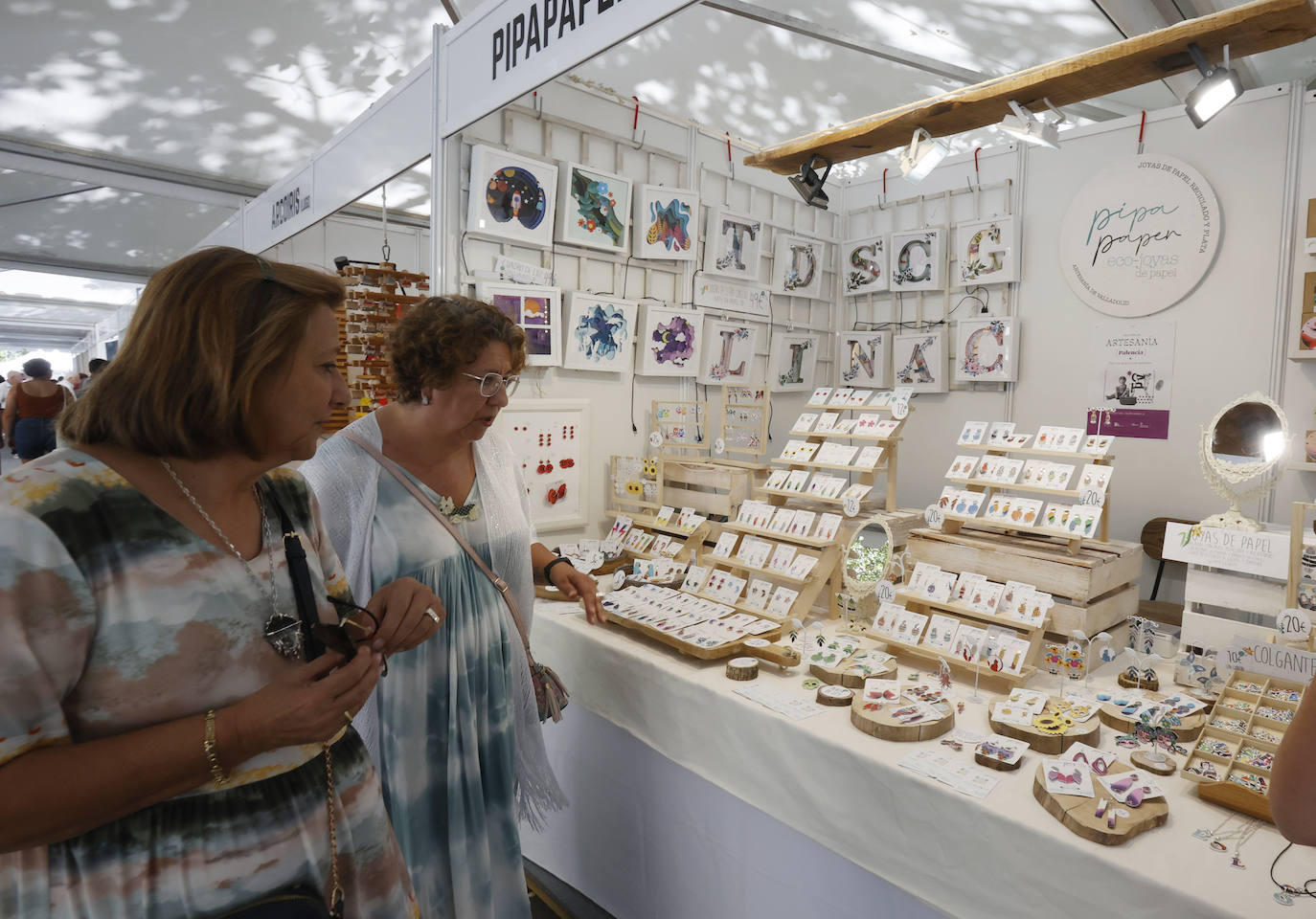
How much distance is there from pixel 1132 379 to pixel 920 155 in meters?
2.40

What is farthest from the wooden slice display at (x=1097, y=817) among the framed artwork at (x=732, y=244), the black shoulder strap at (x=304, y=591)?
the framed artwork at (x=732, y=244)

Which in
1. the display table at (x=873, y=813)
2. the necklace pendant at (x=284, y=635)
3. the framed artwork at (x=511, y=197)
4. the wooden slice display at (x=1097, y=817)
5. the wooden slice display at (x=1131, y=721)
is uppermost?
the framed artwork at (x=511, y=197)

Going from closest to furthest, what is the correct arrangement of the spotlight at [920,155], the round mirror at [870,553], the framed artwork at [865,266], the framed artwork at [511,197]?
the round mirror at [870,553]
the spotlight at [920,155]
the framed artwork at [511,197]
the framed artwork at [865,266]

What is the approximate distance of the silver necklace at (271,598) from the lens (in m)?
0.96

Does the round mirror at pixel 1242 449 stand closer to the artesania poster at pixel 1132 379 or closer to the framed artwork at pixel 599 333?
the artesania poster at pixel 1132 379

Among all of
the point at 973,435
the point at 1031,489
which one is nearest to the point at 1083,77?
the point at 973,435

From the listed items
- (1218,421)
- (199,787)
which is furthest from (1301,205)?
(199,787)

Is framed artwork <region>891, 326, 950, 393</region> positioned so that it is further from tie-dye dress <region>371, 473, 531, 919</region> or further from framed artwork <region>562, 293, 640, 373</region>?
tie-dye dress <region>371, 473, 531, 919</region>

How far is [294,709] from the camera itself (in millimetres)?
923

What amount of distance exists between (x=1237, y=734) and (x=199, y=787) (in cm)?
217

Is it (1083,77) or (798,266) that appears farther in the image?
(798,266)

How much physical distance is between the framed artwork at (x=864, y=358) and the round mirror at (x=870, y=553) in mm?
2911

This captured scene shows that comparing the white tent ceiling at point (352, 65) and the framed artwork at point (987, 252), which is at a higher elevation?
the white tent ceiling at point (352, 65)

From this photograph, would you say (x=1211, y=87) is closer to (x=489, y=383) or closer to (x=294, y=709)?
(x=489, y=383)
